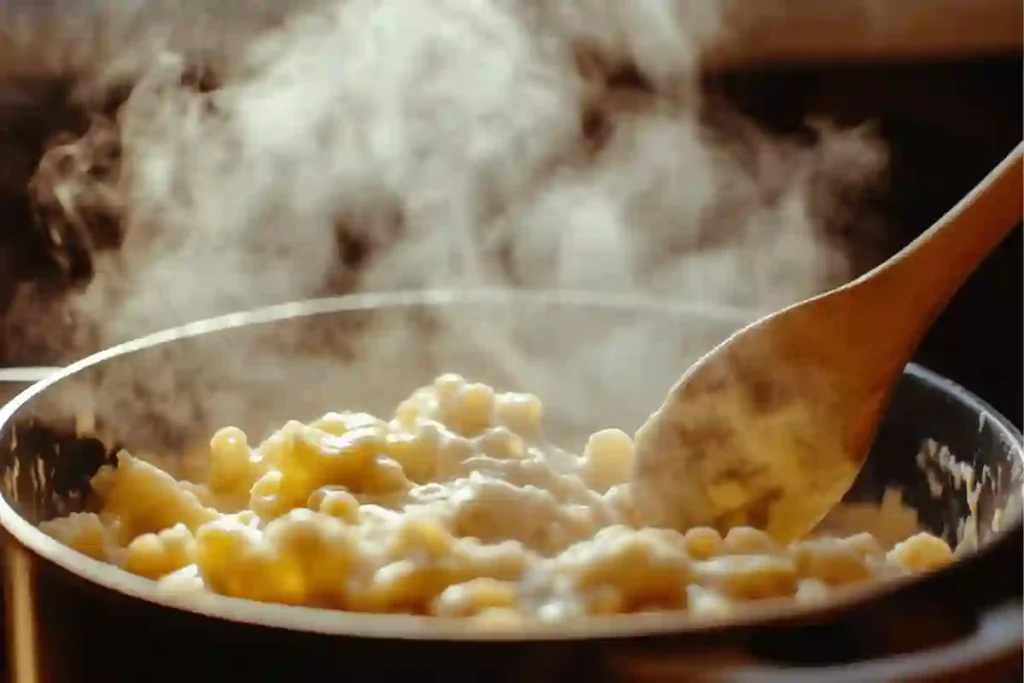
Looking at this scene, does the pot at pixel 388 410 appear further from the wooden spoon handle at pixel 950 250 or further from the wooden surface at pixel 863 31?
the wooden surface at pixel 863 31

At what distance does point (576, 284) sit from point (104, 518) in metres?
0.76

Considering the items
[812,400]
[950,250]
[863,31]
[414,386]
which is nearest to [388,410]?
[414,386]

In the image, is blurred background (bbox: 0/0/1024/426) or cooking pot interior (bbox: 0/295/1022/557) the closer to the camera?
cooking pot interior (bbox: 0/295/1022/557)

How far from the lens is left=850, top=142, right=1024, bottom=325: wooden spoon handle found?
82 cm

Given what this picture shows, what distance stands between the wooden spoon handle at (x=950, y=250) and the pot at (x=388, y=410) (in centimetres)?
7

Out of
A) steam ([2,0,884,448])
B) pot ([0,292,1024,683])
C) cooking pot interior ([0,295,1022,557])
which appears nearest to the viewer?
pot ([0,292,1024,683])

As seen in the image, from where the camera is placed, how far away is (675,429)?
0.87 meters

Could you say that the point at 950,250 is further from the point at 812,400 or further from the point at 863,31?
the point at 863,31

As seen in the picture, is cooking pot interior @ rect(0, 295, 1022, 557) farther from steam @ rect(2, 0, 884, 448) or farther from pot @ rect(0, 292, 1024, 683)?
steam @ rect(2, 0, 884, 448)

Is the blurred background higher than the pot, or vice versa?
the blurred background

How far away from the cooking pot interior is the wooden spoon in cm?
7

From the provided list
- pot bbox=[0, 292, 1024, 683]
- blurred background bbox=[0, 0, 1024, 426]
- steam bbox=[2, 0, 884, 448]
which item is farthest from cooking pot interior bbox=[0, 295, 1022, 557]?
blurred background bbox=[0, 0, 1024, 426]

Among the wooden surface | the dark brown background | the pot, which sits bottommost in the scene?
the pot

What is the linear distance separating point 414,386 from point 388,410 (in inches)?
1.4
